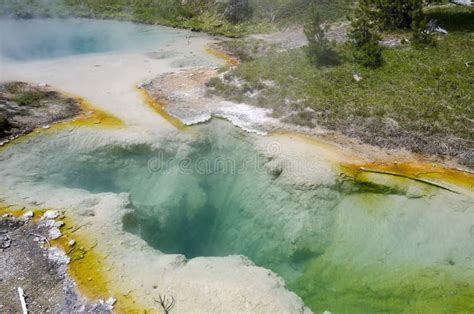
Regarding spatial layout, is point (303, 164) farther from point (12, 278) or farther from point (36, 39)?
point (36, 39)

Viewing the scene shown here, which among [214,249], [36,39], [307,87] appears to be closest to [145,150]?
[214,249]

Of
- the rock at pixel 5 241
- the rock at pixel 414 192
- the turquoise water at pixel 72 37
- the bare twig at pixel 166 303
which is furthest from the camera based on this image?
the turquoise water at pixel 72 37

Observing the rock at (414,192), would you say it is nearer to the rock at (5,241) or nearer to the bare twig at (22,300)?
the bare twig at (22,300)

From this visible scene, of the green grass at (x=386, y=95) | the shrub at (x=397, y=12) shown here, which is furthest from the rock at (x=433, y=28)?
the green grass at (x=386, y=95)

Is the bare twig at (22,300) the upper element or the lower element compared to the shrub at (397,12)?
lower

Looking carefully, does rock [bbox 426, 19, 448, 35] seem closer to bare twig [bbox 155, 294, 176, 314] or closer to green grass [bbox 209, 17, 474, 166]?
green grass [bbox 209, 17, 474, 166]

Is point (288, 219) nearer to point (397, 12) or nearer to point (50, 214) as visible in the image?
point (50, 214)
